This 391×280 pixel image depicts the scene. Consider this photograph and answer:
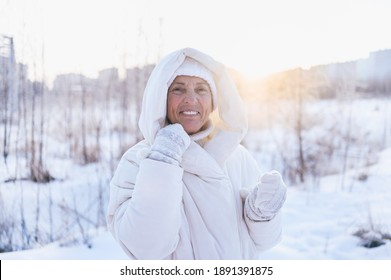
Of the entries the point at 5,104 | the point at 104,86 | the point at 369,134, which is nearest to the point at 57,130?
the point at 104,86

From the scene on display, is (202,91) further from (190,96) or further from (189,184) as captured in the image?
(189,184)

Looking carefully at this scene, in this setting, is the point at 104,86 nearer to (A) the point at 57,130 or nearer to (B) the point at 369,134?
(A) the point at 57,130

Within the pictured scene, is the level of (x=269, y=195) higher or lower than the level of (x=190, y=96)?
lower

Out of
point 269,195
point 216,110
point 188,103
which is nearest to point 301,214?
point 216,110

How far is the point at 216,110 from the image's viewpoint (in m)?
1.23

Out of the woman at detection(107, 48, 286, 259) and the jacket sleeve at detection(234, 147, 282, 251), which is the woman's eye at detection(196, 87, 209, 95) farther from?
the jacket sleeve at detection(234, 147, 282, 251)

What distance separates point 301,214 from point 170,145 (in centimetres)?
211

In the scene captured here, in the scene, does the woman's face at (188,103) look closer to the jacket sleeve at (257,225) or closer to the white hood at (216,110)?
the white hood at (216,110)

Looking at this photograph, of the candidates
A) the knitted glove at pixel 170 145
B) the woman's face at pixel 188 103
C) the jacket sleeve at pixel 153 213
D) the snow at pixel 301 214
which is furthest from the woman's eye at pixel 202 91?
the snow at pixel 301 214

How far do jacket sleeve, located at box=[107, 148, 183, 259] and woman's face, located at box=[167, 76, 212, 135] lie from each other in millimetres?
179

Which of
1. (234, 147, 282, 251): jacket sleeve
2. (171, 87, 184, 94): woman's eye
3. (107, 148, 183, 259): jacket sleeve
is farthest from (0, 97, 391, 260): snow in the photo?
(171, 87, 184, 94): woman's eye

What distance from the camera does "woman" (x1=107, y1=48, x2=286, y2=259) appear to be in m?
0.86

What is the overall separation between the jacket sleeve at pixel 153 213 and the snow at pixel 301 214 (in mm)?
1000
